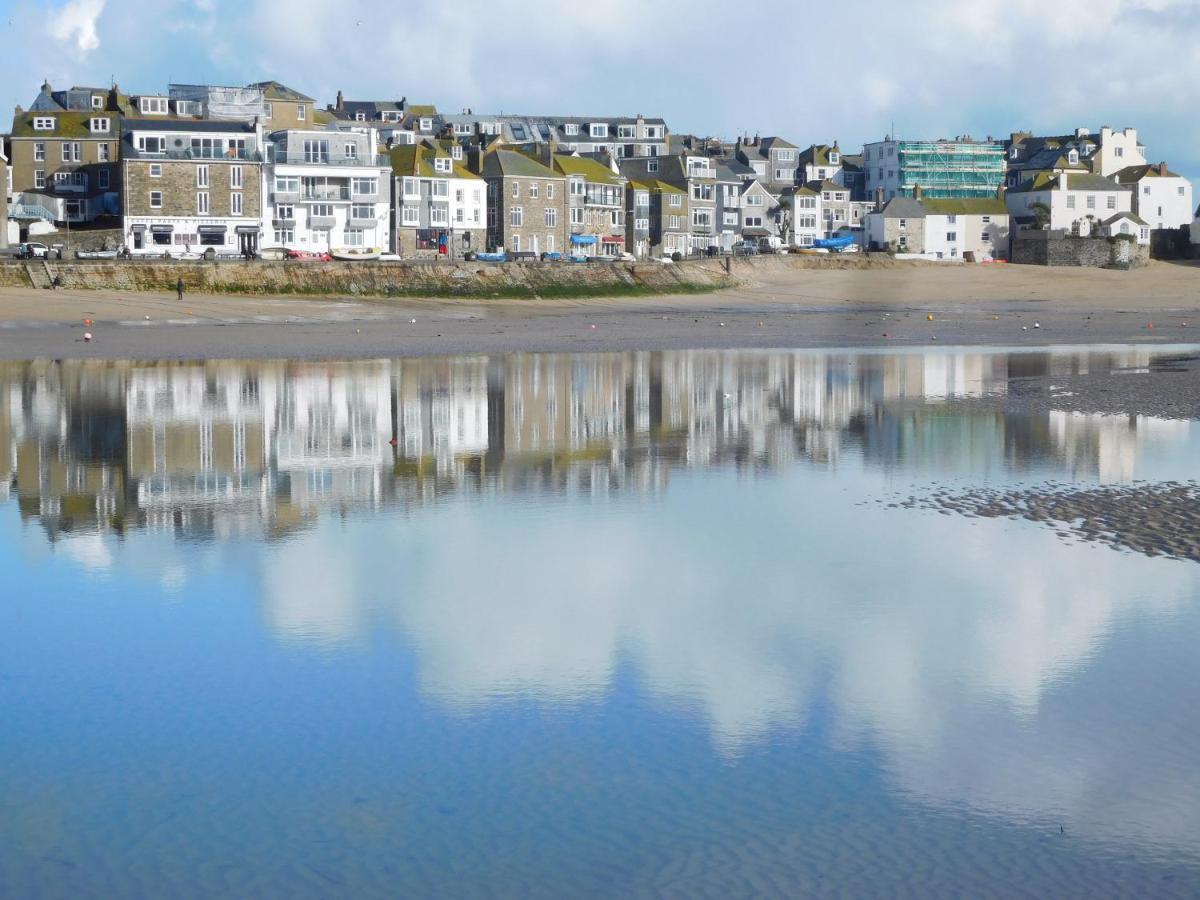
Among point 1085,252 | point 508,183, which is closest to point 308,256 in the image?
point 508,183

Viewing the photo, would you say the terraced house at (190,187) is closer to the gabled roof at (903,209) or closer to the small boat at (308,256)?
the small boat at (308,256)

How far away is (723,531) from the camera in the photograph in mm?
13602

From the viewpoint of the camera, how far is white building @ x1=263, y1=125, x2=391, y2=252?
72.9 meters

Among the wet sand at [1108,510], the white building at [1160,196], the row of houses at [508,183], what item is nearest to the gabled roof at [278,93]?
the row of houses at [508,183]

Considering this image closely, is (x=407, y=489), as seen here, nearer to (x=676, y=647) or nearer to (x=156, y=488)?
(x=156, y=488)

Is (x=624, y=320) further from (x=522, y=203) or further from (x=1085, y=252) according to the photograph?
(x=1085, y=252)

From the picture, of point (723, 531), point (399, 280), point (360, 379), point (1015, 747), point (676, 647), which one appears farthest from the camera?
point (399, 280)

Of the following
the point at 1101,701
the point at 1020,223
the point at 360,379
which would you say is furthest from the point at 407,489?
the point at 1020,223

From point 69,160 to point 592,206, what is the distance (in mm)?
29193

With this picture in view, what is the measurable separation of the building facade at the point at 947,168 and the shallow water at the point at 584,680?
9520 centimetres

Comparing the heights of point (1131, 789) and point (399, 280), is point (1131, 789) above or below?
below

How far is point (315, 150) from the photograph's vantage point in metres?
73.8

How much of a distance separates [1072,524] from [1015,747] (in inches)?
246

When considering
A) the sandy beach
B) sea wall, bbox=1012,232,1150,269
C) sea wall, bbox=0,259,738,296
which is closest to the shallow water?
the sandy beach
